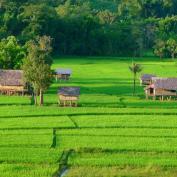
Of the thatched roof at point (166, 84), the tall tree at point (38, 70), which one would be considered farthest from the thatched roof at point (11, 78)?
the thatched roof at point (166, 84)

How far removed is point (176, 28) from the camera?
9688 cm

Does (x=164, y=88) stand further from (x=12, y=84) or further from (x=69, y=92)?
(x=12, y=84)

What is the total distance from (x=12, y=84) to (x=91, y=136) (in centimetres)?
1634

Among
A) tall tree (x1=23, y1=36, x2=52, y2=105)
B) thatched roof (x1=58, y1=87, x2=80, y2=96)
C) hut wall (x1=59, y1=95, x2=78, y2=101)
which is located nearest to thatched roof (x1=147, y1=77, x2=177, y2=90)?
thatched roof (x1=58, y1=87, x2=80, y2=96)

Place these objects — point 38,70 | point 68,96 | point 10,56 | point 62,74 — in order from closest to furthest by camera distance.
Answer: point 68,96, point 38,70, point 10,56, point 62,74

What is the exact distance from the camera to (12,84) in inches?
1790

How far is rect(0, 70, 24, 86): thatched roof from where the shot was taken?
45438mm

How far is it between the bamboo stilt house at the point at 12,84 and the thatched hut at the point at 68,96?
5855 millimetres

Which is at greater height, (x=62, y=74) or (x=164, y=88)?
(x=164, y=88)

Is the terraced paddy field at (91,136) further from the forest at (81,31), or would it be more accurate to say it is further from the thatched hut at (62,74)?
the forest at (81,31)

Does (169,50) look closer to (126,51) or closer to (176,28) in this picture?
(126,51)

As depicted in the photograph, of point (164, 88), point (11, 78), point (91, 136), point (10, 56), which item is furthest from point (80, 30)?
point (91, 136)

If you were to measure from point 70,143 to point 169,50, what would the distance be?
56.5 m

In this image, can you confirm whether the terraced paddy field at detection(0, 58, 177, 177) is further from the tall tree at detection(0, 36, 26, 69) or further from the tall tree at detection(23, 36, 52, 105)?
the tall tree at detection(0, 36, 26, 69)
